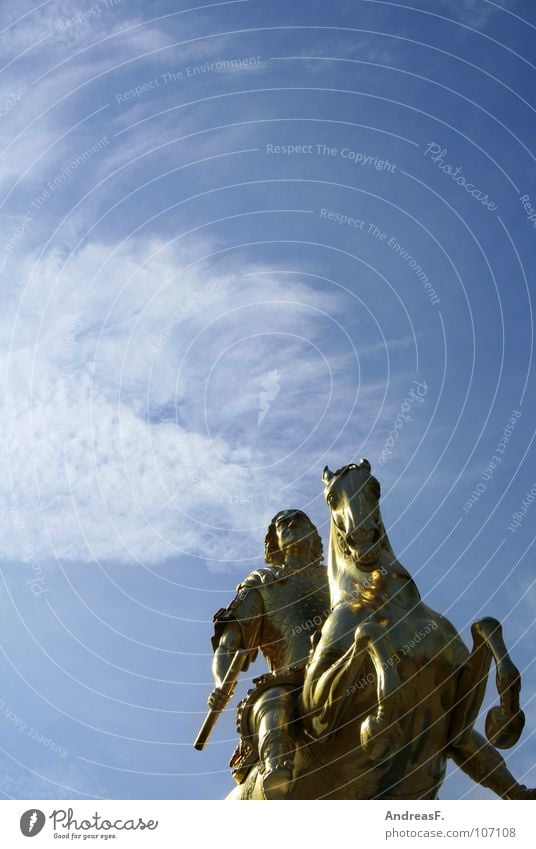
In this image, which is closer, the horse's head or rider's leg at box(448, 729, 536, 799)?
rider's leg at box(448, 729, 536, 799)

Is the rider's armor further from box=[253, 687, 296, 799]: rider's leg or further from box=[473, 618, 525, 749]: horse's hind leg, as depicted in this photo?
box=[473, 618, 525, 749]: horse's hind leg

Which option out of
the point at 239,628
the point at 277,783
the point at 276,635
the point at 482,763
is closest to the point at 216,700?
the point at 239,628

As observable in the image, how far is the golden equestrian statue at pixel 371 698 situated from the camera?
19359 millimetres

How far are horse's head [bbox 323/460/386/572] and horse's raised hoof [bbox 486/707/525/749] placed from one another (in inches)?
118

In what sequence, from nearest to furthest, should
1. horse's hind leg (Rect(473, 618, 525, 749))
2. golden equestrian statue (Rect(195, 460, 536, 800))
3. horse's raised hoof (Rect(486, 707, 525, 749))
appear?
1. horse's hind leg (Rect(473, 618, 525, 749))
2. golden equestrian statue (Rect(195, 460, 536, 800))
3. horse's raised hoof (Rect(486, 707, 525, 749))

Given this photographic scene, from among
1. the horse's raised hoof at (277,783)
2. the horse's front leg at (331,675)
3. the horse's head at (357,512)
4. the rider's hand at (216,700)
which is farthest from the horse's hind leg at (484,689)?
the rider's hand at (216,700)

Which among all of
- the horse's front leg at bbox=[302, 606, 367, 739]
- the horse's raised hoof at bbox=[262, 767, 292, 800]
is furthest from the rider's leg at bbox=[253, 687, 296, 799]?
the horse's front leg at bbox=[302, 606, 367, 739]

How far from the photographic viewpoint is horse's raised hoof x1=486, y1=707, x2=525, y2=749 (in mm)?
19469

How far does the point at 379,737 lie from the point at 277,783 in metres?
1.83

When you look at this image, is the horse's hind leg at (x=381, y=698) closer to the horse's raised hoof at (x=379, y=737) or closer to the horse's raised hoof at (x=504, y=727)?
the horse's raised hoof at (x=379, y=737)

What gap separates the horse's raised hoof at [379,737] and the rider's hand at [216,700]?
333 centimetres

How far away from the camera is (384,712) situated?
18516 mm

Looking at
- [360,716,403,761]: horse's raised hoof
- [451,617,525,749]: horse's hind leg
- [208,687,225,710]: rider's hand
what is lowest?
[360,716,403,761]: horse's raised hoof
